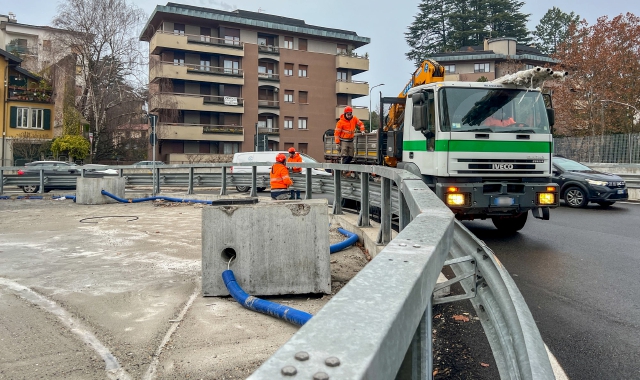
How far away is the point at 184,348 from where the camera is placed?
3980 millimetres

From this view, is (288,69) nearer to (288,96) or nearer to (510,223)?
(288,96)

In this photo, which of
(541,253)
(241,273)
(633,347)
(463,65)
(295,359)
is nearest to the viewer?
(295,359)

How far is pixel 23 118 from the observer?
1836 inches

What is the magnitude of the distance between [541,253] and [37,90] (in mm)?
49867

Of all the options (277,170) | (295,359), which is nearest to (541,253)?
(277,170)

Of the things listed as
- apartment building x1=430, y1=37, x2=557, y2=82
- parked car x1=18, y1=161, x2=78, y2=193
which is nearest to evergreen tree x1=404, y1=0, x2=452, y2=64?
apartment building x1=430, y1=37, x2=557, y2=82

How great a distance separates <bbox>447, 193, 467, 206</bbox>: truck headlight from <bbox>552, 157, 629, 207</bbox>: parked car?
26.3 feet

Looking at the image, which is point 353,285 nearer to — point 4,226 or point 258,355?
point 258,355

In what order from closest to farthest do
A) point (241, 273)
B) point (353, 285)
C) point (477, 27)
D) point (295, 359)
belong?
point (295, 359), point (353, 285), point (241, 273), point (477, 27)

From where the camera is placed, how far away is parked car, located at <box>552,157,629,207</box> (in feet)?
50.0

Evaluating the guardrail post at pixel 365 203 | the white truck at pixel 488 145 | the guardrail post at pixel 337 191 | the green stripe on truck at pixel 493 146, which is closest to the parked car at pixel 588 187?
the white truck at pixel 488 145

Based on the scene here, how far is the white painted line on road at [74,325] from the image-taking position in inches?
140

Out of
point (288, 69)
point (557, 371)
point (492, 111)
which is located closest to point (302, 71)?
point (288, 69)

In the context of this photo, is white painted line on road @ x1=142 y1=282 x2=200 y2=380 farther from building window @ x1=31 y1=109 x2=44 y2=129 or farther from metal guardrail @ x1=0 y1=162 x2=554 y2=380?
building window @ x1=31 y1=109 x2=44 y2=129
